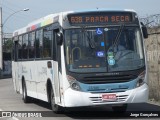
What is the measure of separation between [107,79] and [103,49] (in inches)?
33.1

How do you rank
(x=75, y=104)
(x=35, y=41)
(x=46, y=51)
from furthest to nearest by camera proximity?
(x=35, y=41)
(x=46, y=51)
(x=75, y=104)

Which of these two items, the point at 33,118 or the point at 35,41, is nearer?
the point at 33,118

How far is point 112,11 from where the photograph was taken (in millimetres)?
13781

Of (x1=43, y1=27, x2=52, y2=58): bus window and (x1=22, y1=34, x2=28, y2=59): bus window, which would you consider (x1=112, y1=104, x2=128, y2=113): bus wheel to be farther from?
(x1=22, y1=34, x2=28, y2=59): bus window

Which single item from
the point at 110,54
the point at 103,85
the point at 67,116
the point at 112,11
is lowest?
the point at 67,116

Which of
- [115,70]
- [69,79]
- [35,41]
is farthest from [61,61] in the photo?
[35,41]

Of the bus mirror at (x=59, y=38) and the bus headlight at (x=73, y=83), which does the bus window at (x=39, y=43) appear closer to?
the bus mirror at (x=59, y=38)

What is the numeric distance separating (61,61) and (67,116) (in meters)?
1.88

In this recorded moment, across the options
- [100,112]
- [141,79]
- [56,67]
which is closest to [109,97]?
[141,79]

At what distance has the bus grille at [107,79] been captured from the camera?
12984 mm

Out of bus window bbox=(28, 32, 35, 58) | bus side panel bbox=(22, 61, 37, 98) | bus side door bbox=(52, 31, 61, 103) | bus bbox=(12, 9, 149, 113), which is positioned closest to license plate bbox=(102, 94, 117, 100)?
bus bbox=(12, 9, 149, 113)

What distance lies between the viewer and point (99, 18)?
13609mm

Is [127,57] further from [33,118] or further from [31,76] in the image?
[31,76]

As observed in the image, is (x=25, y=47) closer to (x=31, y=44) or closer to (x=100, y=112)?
(x=31, y=44)
